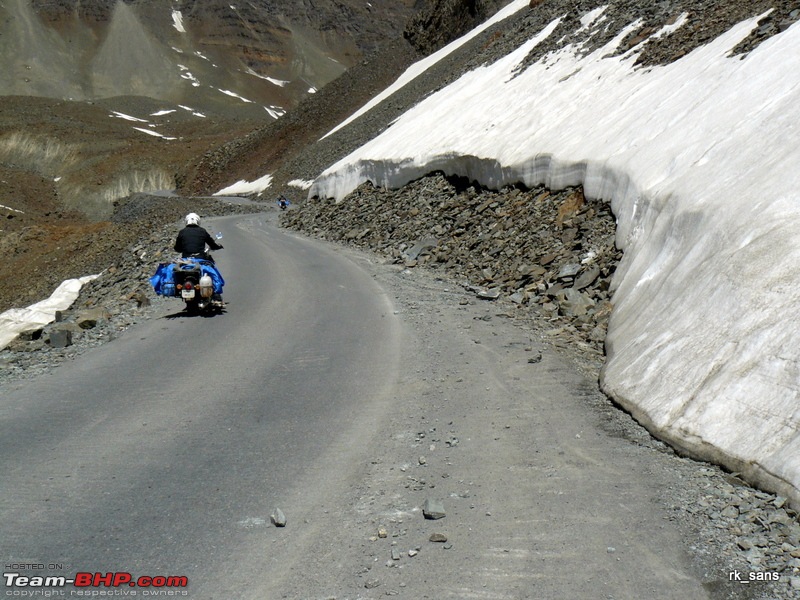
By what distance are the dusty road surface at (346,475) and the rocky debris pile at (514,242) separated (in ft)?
4.56

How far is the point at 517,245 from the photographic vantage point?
51.7 feet

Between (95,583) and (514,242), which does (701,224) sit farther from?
(95,583)

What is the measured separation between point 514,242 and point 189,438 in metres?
10.4

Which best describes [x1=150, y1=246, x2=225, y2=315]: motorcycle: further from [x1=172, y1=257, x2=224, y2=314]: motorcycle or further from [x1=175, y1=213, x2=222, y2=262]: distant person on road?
[x1=175, y1=213, x2=222, y2=262]: distant person on road

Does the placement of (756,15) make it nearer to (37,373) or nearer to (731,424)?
(731,424)

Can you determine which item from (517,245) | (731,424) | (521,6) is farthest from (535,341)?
(521,6)

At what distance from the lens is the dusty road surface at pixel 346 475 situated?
14.6 ft

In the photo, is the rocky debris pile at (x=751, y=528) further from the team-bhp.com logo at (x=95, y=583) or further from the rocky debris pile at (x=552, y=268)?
the team-bhp.com logo at (x=95, y=583)

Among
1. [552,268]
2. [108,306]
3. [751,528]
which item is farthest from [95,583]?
[108,306]

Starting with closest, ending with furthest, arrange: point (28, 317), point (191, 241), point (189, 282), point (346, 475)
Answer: point (346, 475), point (189, 282), point (191, 241), point (28, 317)

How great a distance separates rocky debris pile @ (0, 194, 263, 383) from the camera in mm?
10578

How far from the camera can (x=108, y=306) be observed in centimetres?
1490

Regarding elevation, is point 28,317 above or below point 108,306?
below

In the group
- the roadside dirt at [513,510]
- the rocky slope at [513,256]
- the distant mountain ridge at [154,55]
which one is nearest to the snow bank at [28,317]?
the rocky slope at [513,256]
